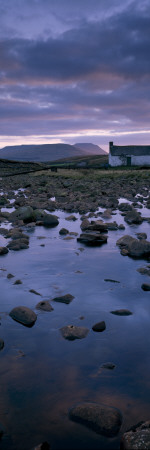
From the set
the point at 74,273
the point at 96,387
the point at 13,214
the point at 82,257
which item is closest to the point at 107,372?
the point at 96,387

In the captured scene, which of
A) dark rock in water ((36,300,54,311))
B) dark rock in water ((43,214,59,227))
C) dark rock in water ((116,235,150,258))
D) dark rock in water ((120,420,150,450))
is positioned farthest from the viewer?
dark rock in water ((43,214,59,227))

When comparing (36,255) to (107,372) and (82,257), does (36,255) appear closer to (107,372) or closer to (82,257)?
(82,257)

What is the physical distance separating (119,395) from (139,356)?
73cm

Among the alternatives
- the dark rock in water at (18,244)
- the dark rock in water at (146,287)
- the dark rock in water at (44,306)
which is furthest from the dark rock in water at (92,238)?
the dark rock in water at (44,306)

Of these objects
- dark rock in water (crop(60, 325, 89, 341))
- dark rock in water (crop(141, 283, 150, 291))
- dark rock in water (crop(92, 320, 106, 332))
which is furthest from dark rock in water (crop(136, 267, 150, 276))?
dark rock in water (crop(60, 325, 89, 341))

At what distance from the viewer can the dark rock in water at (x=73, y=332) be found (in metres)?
4.47

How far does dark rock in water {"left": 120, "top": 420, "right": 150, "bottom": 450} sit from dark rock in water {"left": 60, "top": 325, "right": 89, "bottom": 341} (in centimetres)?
170

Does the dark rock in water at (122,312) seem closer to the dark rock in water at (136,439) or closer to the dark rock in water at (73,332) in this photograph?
the dark rock in water at (73,332)

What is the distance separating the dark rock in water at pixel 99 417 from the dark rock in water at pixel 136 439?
0.54 ft

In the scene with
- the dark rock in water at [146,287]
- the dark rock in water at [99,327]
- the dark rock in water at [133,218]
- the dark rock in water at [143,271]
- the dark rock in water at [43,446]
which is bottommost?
the dark rock in water at [133,218]

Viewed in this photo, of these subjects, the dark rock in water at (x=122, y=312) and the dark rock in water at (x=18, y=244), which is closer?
the dark rock in water at (x=122, y=312)

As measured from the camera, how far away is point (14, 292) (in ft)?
19.8

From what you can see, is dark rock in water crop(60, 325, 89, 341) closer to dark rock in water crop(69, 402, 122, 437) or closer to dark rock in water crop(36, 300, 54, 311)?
dark rock in water crop(36, 300, 54, 311)

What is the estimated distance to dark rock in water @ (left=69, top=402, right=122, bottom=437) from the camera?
2.93 metres
